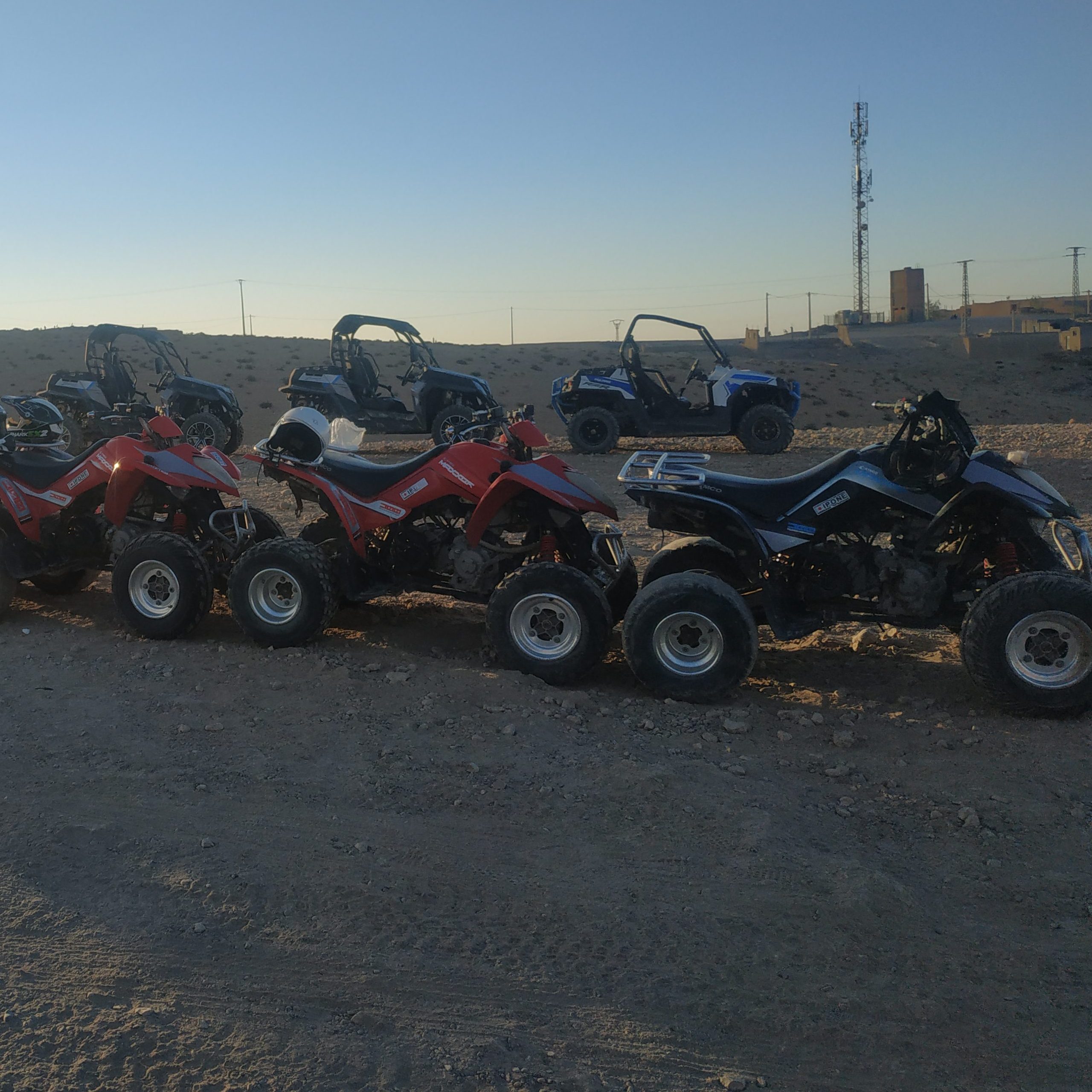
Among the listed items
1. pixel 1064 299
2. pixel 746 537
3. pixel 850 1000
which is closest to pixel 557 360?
pixel 1064 299

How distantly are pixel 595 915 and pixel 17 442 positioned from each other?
6.39 metres

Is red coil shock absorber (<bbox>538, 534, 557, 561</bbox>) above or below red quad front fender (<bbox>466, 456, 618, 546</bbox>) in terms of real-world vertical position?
below

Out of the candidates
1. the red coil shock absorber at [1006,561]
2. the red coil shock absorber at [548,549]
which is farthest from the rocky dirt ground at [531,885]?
the red coil shock absorber at [548,549]

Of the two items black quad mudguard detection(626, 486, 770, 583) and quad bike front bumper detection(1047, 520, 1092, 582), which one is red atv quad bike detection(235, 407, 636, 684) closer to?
black quad mudguard detection(626, 486, 770, 583)

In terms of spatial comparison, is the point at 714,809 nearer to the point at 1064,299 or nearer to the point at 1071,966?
the point at 1071,966

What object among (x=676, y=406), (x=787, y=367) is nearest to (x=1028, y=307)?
(x=787, y=367)

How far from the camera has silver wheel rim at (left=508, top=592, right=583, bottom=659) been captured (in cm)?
588

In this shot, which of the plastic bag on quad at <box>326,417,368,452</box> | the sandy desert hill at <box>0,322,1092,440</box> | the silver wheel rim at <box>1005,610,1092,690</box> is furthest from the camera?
the sandy desert hill at <box>0,322,1092,440</box>

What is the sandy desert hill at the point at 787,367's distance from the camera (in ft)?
113

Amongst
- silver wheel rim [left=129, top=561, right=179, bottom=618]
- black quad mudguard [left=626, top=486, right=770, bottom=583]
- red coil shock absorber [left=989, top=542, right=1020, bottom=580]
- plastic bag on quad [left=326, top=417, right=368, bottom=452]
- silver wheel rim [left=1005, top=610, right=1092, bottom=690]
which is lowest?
silver wheel rim [left=1005, top=610, right=1092, bottom=690]

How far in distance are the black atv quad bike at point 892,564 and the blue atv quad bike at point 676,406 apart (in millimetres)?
10041

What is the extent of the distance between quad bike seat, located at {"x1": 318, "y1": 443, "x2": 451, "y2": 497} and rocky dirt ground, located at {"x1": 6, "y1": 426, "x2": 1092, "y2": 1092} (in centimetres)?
128

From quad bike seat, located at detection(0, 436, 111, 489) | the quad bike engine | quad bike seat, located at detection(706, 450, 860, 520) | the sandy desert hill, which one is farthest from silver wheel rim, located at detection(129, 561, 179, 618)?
the sandy desert hill

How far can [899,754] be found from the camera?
4898 millimetres
